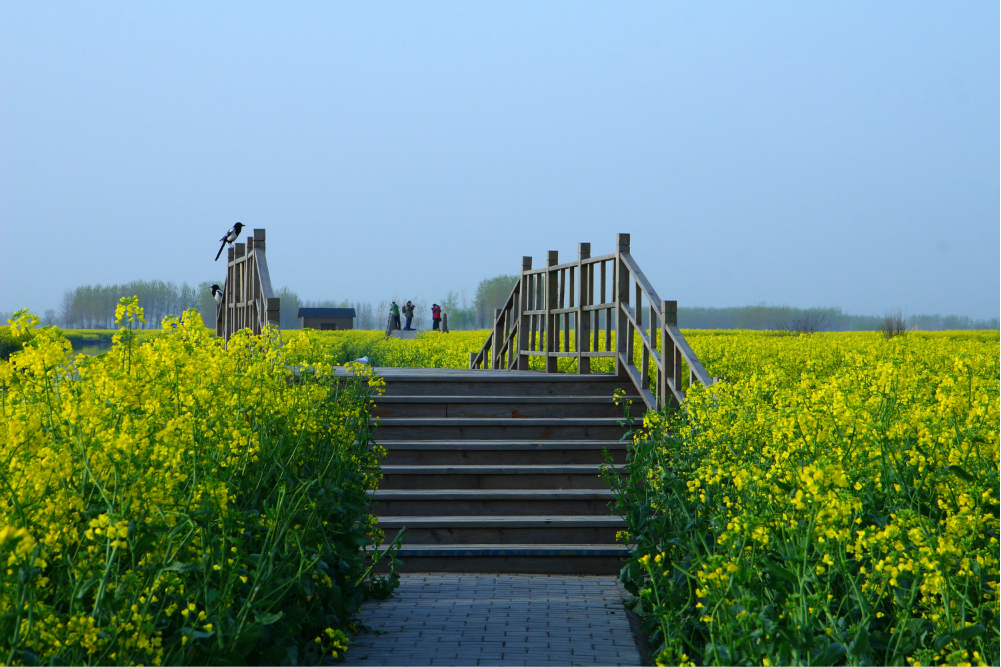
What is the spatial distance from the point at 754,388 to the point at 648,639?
1544 mm

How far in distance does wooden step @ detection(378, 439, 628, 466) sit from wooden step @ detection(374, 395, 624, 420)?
734mm

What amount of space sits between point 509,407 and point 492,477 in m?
1.26

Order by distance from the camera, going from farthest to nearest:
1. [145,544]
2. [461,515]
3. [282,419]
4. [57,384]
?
1. [461,515]
2. [282,419]
3. [57,384]
4. [145,544]

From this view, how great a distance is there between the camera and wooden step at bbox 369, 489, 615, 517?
6.44m

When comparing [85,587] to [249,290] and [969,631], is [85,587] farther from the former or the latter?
[249,290]

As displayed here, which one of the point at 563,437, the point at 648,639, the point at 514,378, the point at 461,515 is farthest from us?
the point at 514,378

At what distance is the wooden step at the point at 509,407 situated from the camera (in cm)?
790

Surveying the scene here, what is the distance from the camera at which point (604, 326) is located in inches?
383

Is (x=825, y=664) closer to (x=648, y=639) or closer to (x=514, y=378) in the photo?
(x=648, y=639)

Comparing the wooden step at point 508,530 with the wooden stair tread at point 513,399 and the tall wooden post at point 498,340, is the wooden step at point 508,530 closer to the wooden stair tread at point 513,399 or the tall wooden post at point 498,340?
the wooden stair tread at point 513,399

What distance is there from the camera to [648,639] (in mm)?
4457

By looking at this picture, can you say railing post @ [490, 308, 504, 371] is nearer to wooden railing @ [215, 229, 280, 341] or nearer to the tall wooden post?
the tall wooden post

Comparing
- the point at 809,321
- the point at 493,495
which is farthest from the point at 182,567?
the point at 809,321

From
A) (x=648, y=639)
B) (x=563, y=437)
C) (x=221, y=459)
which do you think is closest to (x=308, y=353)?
(x=221, y=459)
